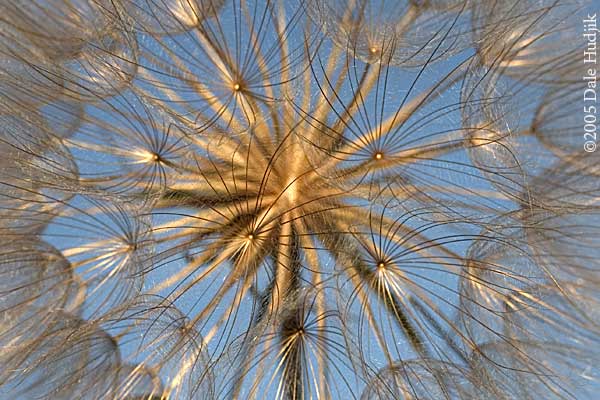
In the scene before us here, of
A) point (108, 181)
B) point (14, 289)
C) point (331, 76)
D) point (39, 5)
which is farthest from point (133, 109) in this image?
point (14, 289)

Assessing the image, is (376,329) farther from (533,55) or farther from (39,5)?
(39,5)

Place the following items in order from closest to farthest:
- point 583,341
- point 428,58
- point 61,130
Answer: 1. point 428,58
2. point 583,341
3. point 61,130

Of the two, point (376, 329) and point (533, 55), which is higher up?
point (533, 55)


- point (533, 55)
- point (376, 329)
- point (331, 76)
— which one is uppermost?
point (533, 55)

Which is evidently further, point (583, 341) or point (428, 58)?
point (583, 341)

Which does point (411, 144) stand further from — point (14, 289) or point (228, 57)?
point (14, 289)

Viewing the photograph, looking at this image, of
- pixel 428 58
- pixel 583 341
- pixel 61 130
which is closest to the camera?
pixel 428 58
